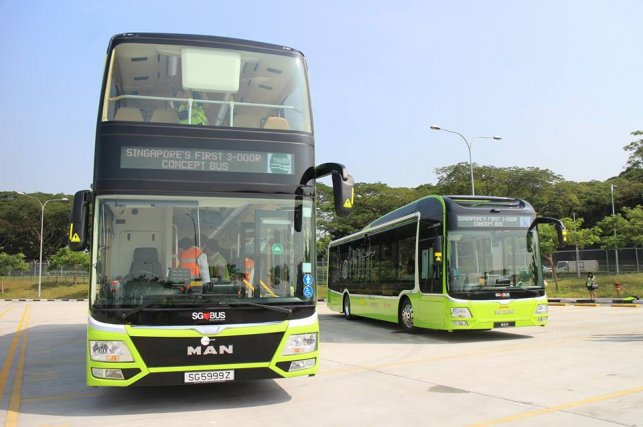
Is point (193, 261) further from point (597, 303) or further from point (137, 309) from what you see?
point (597, 303)

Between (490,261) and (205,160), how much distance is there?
790 centimetres

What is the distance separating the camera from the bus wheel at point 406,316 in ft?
46.6

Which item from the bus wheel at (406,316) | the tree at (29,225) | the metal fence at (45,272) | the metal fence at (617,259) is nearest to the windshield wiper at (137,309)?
the bus wheel at (406,316)

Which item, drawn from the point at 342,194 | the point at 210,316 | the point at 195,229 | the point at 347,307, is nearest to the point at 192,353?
the point at 210,316

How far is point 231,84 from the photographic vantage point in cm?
725

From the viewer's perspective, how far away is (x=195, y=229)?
6.54 metres

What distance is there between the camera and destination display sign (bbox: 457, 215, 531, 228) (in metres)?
12.5

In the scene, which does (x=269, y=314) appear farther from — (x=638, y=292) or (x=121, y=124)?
(x=638, y=292)

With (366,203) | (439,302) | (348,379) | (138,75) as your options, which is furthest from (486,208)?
(366,203)

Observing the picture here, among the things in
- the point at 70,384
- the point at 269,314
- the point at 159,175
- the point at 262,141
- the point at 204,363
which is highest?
the point at 262,141

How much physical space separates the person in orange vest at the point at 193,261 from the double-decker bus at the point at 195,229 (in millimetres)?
12

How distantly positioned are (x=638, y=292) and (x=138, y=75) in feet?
101

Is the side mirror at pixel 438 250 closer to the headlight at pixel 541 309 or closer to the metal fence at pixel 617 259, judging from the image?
the headlight at pixel 541 309

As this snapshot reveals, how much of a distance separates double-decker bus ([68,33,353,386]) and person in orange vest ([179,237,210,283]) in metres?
0.01
